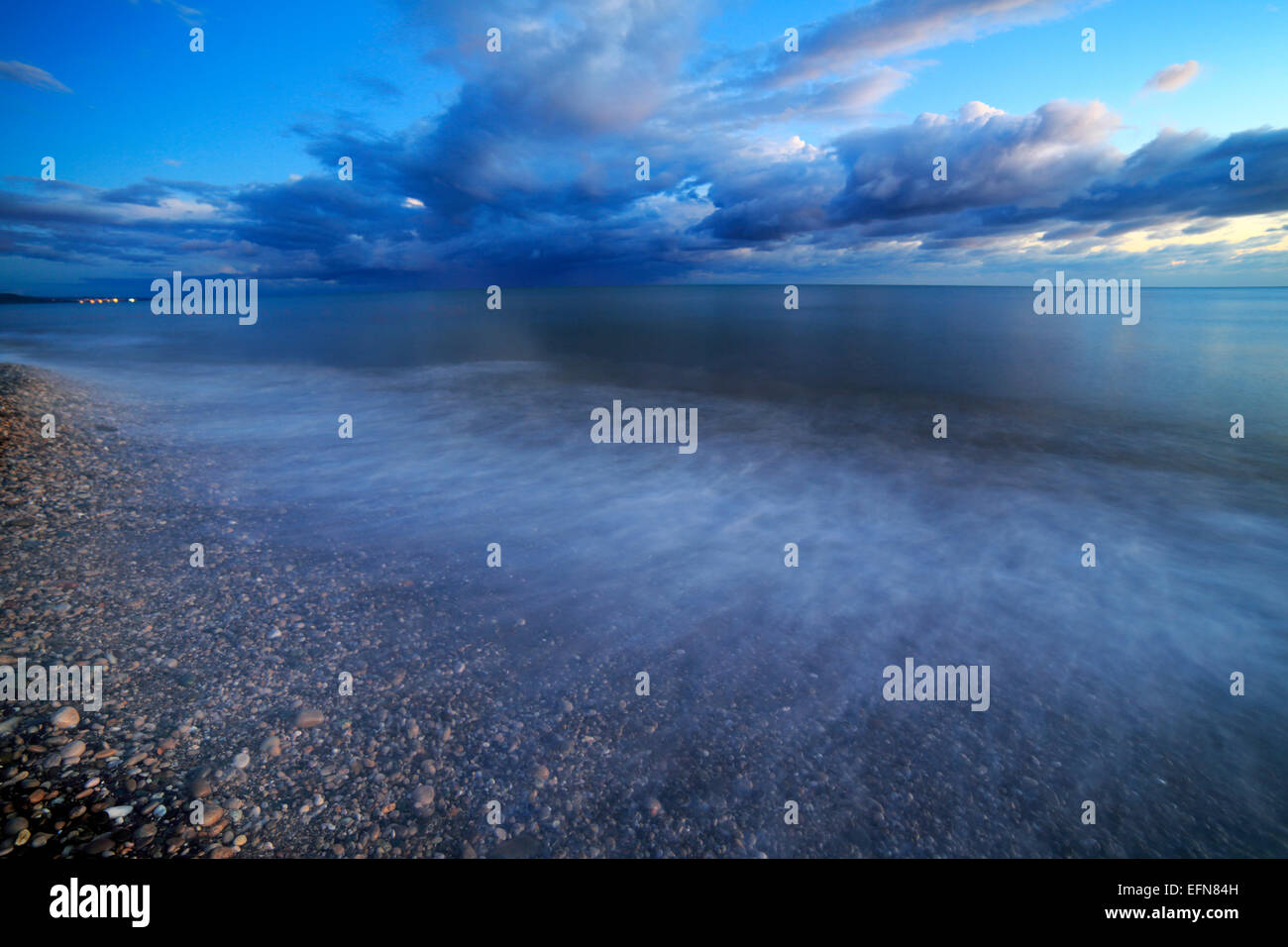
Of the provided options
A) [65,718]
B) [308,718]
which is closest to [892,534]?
[308,718]

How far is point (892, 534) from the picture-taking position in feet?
33.9

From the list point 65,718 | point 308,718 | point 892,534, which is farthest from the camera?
point 892,534

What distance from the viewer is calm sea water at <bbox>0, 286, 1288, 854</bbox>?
231 inches

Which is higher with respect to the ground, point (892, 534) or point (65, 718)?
point (892, 534)

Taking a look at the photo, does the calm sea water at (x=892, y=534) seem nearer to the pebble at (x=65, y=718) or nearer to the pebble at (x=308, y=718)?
the pebble at (x=308, y=718)

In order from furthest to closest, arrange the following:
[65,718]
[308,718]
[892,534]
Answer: [892,534], [308,718], [65,718]

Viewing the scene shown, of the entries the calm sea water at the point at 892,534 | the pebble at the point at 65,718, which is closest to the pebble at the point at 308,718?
the pebble at the point at 65,718

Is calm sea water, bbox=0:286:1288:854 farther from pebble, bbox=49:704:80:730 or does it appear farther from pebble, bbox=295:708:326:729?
pebble, bbox=49:704:80:730

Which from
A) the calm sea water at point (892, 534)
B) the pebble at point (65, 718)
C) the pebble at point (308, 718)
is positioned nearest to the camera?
the pebble at point (65, 718)

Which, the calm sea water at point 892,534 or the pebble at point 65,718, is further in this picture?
the calm sea water at point 892,534

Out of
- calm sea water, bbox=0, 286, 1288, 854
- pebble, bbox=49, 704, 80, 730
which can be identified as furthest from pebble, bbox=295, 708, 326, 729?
calm sea water, bbox=0, 286, 1288, 854

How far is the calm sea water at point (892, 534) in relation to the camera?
5879 millimetres

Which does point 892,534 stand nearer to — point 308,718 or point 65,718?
point 308,718
